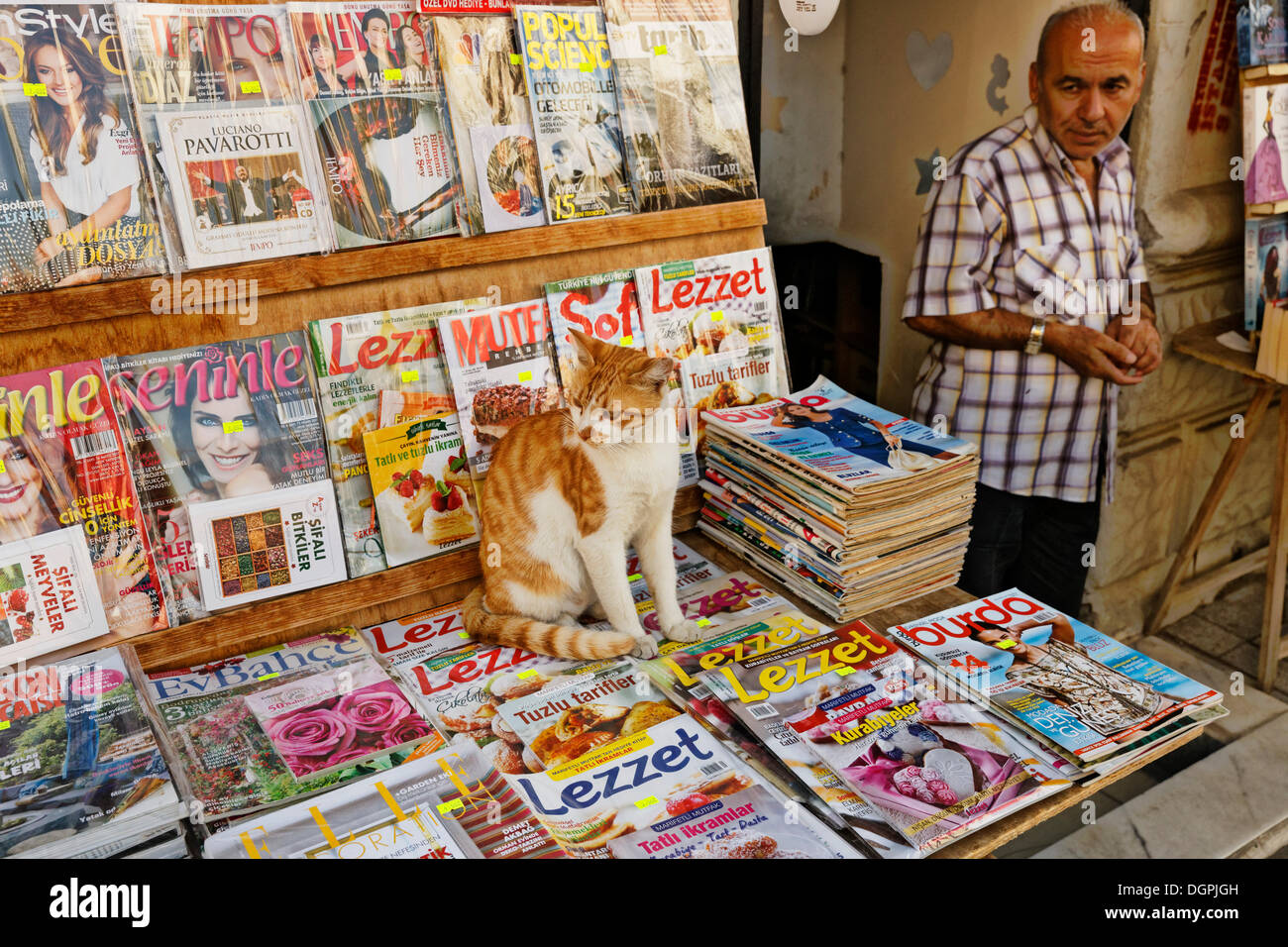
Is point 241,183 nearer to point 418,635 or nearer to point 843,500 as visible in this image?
point 418,635

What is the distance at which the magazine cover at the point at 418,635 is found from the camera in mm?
1396

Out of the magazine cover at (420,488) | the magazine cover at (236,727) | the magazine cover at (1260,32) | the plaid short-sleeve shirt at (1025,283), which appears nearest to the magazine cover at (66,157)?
the magazine cover at (420,488)

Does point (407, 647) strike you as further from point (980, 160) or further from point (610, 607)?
→ point (980, 160)

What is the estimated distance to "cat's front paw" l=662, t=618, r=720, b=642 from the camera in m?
1.39

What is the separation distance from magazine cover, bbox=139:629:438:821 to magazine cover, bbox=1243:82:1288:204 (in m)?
2.52

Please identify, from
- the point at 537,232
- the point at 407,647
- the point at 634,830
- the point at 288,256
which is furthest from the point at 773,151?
the point at 634,830

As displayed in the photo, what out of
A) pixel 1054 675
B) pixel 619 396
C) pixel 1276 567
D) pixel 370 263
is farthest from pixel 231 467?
pixel 1276 567

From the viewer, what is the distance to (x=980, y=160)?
2168 millimetres

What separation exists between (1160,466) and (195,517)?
269 cm

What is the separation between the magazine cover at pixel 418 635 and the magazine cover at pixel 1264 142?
7.74ft

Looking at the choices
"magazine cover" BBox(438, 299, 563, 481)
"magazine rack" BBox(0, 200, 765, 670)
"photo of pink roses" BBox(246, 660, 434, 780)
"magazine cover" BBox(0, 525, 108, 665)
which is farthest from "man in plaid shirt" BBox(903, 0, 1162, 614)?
"magazine cover" BBox(0, 525, 108, 665)

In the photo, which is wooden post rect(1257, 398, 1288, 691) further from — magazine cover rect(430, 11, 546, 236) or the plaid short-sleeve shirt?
magazine cover rect(430, 11, 546, 236)
